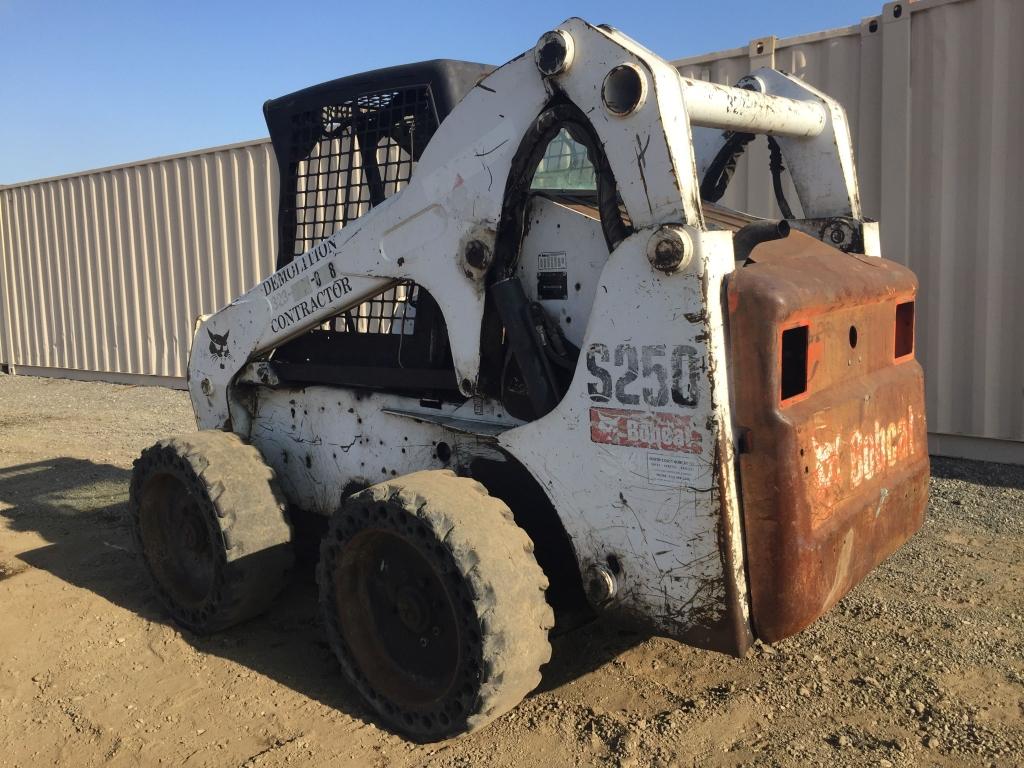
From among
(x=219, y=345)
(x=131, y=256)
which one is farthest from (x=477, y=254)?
(x=131, y=256)

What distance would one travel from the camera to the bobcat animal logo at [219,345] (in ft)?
13.2

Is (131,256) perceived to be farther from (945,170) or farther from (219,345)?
(945,170)

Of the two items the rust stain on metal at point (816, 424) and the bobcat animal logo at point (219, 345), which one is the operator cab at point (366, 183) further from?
the rust stain on metal at point (816, 424)

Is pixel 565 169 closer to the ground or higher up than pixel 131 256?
higher up

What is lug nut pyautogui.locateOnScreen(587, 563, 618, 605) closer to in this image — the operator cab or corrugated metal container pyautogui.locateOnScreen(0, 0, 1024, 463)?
the operator cab

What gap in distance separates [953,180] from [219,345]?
197 inches

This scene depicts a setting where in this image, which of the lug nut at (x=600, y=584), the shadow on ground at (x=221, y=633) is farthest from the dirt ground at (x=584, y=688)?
the lug nut at (x=600, y=584)

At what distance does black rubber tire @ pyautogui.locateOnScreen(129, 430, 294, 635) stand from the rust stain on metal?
6.25ft

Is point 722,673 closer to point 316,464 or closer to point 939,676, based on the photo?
point 939,676

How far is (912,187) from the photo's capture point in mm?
6520

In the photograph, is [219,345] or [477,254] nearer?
[477,254]

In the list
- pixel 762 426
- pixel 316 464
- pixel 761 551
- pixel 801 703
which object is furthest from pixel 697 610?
pixel 316 464

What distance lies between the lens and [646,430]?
254 cm

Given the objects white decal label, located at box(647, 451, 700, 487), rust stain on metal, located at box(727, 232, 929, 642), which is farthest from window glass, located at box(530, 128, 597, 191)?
white decal label, located at box(647, 451, 700, 487)
